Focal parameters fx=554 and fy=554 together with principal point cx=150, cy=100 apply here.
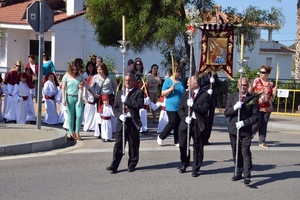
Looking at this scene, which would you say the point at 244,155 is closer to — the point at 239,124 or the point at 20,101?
the point at 239,124

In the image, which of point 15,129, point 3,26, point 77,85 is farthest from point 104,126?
point 3,26

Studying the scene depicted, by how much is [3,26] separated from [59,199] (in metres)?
24.0

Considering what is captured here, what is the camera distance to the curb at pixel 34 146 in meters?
10.1

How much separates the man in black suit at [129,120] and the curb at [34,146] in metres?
2.10

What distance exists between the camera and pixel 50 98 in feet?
47.2

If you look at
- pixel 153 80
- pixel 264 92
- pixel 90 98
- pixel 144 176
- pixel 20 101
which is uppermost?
pixel 153 80

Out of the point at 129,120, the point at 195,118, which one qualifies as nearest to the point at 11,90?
the point at 129,120

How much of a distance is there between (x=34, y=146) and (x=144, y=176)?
277 cm

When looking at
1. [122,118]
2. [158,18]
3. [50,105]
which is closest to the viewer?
[122,118]

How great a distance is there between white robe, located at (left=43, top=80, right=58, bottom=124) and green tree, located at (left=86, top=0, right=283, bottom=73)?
4.20 metres

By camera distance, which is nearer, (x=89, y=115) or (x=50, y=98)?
(x=89, y=115)

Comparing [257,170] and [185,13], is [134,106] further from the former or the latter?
[185,13]

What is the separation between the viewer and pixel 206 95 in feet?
29.2

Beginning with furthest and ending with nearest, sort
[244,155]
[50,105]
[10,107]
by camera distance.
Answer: [50,105] → [10,107] → [244,155]
